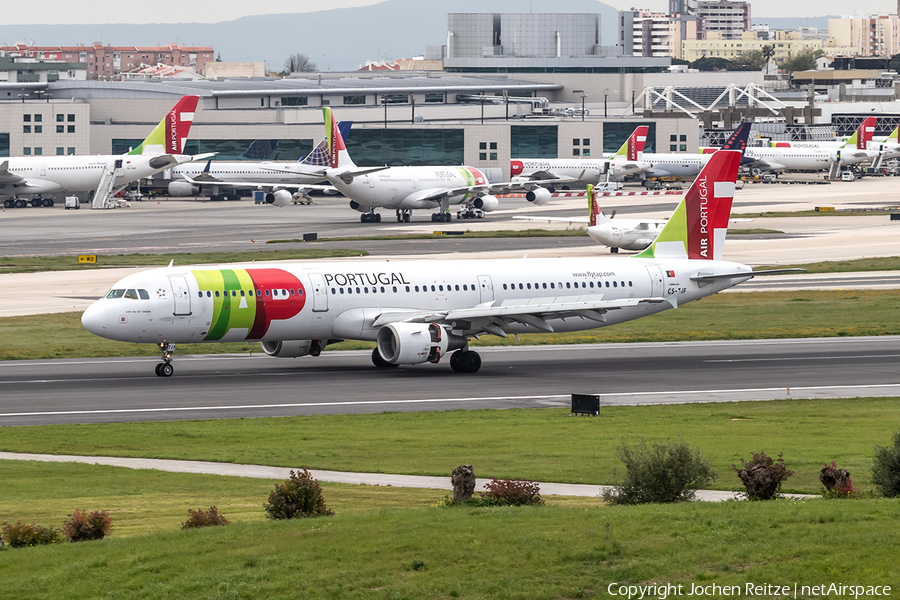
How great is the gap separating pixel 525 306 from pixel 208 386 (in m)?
13.3

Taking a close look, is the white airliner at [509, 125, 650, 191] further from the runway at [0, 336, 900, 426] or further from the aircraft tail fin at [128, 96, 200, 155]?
the runway at [0, 336, 900, 426]

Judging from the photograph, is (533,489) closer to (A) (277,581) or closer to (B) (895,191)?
(A) (277,581)

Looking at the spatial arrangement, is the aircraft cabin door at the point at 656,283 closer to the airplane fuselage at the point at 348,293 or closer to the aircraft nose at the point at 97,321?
the airplane fuselage at the point at 348,293

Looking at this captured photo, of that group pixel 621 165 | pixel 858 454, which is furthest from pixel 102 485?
pixel 621 165

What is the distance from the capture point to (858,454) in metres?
31.2

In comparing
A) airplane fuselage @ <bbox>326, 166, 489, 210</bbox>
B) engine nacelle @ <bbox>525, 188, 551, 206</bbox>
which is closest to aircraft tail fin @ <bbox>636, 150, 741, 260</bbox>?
airplane fuselage @ <bbox>326, 166, 489, 210</bbox>

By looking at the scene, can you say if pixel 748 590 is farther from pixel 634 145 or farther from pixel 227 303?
pixel 634 145

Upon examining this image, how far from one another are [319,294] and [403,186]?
78.8 m

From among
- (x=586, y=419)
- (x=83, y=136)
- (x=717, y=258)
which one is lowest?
(x=586, y=419)

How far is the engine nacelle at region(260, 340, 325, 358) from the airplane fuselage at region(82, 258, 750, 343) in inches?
37.2

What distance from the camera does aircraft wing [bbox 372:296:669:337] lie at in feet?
161

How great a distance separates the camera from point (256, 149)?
190 metres

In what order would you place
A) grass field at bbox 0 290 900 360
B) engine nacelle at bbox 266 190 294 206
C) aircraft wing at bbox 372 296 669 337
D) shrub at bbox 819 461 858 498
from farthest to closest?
engine nacelle at bbox 266 190 294 206, grass field at bbox 0 290 900 360, aircraft wing at bbox 372 296 669 337, shrub at bbox 819 461 858 498

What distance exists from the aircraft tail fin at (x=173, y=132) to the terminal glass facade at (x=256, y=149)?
37.1 metres
